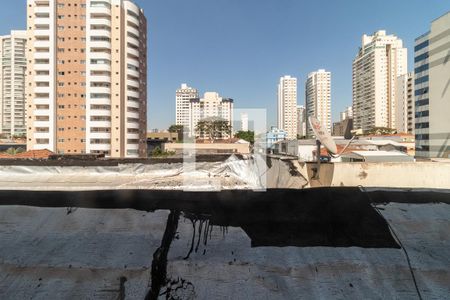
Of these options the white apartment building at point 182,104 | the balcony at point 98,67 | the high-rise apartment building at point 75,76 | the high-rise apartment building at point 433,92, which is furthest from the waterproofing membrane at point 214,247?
the white apartment building at point 182,104

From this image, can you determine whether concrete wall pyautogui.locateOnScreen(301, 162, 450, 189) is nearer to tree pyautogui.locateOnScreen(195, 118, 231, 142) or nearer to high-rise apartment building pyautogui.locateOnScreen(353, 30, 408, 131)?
tree pyautogui.locateOnScreen(195, 118, 231, 142)

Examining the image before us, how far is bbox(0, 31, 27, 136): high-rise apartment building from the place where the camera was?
294ft

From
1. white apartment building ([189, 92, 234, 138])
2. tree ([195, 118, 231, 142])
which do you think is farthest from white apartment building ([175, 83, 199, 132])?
tree ([195, 118, 231, 142])

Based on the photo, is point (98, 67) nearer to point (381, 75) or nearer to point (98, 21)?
point (98, 21)

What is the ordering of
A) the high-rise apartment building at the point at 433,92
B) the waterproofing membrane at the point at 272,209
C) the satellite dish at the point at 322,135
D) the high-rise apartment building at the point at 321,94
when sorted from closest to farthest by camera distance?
the waterproofing membrane at the point at 272,209 → the satellite dish at the point at 322,135 → the high-rise apartment building at the point at 433,92 → the high-rise apartment building at the point at 321,94

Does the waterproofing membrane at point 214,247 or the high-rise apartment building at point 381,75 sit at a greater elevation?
the high-rise apartment building at point 381,75

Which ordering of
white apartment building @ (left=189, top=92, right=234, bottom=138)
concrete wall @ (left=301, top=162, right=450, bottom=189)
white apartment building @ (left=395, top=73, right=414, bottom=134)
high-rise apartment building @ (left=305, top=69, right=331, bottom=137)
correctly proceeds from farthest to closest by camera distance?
white apartment building @ (left=189, top=92, right=234, bottom=138) < high-rise apartment building @ (left=305, top=69, right=331, bottom=137) < white apartment building @ (left=395, top=73, right=414, bottom=134) < concrete wall @ (left=301, top=162, right=450, bottom=189)

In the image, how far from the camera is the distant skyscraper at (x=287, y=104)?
4707 inches

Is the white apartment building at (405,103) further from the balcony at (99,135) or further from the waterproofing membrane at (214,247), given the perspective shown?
the waterproofing membrane at (214,247)

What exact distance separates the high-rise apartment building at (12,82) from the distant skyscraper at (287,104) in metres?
110

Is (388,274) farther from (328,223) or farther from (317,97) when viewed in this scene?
(317,97)

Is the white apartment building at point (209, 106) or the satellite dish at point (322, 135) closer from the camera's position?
the satellite dish at point (322, 135)

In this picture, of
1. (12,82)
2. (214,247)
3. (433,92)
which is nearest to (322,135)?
(214,247)

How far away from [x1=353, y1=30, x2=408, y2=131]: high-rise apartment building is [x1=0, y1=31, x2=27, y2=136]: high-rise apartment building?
12621 centimetres
